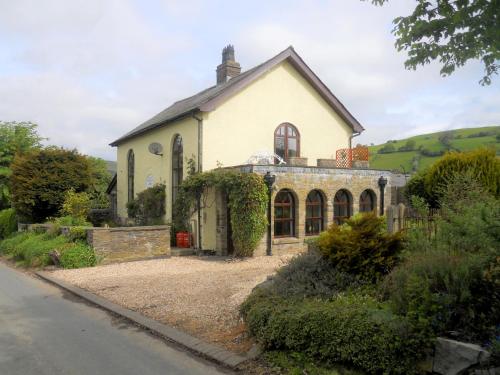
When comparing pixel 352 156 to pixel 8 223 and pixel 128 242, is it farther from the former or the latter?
pixel 8 223

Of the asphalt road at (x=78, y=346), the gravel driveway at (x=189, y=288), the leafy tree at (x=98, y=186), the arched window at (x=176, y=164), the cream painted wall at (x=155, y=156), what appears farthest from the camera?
the leafy tree at (x=98, y=186)

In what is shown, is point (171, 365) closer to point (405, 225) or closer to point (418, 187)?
point (405, 225)

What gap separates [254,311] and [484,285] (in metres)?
2.77

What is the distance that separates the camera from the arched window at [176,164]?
18.5 m

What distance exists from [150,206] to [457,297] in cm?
1706

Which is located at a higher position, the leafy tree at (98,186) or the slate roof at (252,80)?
the slate roof at (252,80)

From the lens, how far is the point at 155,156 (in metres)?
20.7

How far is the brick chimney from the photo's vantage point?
21.6 meters

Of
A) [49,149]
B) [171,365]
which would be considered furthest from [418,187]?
[49,149]

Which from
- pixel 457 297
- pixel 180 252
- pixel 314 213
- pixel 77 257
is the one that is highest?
pixel 314 213

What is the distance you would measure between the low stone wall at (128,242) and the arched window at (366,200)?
26.4ft

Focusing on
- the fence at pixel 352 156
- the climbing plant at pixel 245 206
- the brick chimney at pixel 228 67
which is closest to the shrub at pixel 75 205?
the climbing plant at pixel 245 206

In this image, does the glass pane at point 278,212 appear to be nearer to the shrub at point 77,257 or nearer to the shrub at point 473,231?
the shrub at point 77,257

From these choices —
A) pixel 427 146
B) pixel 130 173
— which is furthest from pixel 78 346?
pixel 427 146
